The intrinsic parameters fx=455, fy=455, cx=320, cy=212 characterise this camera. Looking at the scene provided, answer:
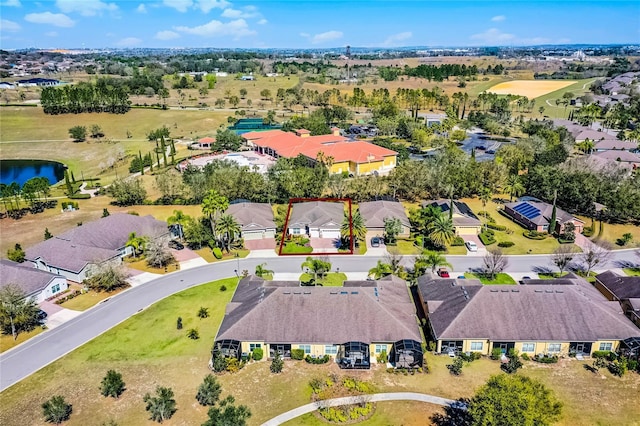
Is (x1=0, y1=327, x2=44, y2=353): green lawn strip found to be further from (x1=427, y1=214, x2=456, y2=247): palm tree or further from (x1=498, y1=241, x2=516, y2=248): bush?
(x1=498, y1=241, x2=516, y2=248): bush

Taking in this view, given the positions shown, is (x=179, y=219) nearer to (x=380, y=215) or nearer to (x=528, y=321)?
(x=380, y=215)

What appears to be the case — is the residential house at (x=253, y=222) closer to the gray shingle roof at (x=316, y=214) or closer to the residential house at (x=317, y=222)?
the residential house at (x=317, y=222)

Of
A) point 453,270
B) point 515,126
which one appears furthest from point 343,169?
point 515,126

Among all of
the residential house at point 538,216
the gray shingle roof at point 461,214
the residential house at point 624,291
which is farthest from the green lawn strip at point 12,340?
the residential house at point 538,216

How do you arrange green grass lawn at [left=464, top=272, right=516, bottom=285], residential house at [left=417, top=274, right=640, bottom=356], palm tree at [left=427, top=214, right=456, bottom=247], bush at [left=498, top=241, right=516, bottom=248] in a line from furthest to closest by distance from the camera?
bush at [left=498, top=241, right=516, bottom=248], palm tree at [left=427, top=214, right=456, bottom=247], green grass lawn at [left=464, top=272, right=516, bottom=285], residential house at [left=417, top=274, right=640, bottom=356]

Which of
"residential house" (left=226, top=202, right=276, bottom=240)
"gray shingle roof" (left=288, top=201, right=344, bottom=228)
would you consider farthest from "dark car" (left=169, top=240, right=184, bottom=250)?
"gray shingle roof" (left=288, top=201, right=344, bottom=228)

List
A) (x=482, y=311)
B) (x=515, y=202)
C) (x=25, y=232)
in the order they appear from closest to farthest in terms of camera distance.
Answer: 1. (x=482, y=311)
2. (x=25, y=232)
3. (x=515, y=202)

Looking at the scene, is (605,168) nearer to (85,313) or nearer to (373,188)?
(373,188)
